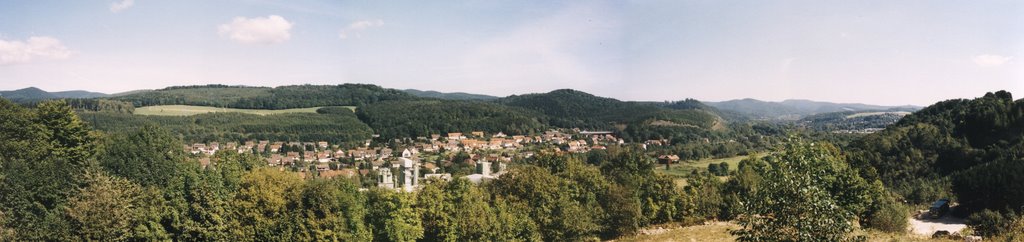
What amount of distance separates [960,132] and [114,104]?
15676 centimetres

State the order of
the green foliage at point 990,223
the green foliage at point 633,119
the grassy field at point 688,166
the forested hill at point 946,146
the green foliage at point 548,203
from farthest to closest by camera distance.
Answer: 1. the green foliage at point 633,119
2. the grassy field at point 688,166
3. the forested hill at point 946,146
4. the green foliage at point 548,203
5. the green foliage at point 990,223

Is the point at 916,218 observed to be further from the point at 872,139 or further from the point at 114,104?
the point at 114,104

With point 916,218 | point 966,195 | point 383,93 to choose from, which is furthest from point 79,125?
point 383,93

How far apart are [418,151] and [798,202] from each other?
321 ft

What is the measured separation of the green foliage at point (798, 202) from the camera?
8594 millimetres

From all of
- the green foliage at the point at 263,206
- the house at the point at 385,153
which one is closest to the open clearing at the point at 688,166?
the house at the point at 385,153

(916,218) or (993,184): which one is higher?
(993,184)

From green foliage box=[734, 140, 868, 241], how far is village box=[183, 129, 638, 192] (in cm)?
5542

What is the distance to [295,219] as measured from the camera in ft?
75.0

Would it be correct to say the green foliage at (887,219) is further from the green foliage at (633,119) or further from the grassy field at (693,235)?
the green foliage at (633,119)

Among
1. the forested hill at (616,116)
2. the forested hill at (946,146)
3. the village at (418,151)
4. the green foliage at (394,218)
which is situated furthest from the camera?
the forested hill at (616,116)

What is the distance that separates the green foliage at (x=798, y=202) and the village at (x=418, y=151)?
182 feet

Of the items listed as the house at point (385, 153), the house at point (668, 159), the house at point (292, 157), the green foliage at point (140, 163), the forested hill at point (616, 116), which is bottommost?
the house at point (385, 153)

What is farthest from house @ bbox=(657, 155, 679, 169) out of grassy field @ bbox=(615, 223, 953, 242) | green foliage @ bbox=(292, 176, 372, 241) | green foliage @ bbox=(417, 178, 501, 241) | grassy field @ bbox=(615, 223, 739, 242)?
green foliage @ bbox=(292, 176, 372, 241)
